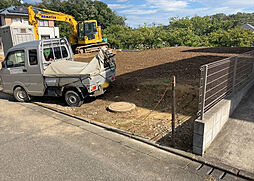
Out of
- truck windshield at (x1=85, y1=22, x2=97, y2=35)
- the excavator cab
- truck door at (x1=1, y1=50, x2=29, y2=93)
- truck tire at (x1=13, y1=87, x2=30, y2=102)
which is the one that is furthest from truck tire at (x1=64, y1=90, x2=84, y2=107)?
truck windshield at (x1=85, y1=22, x2=97, y2=35)

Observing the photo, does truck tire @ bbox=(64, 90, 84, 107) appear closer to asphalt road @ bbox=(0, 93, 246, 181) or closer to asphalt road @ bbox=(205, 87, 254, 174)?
asphalt road @ bbox=(0, 93, 246, 181)

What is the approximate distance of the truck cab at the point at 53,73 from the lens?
7.84 m

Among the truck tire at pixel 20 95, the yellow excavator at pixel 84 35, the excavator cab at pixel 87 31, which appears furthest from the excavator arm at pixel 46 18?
the truck tire at pixel 20 95

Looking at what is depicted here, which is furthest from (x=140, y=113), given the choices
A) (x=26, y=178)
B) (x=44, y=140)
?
(x=26, y=178)

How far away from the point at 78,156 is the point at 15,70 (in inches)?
236

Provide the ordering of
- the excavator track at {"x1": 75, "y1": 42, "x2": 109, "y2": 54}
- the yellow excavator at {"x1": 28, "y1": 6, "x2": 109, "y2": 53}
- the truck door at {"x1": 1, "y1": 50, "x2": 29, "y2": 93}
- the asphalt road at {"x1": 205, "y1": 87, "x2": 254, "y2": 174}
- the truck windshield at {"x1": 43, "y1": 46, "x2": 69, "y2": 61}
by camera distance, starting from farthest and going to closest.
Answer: the excavator track at {"x1": 75, "y1": 42, "x2": 109, "y2": 54}, the yellow excavator at {"x1": 28, "y1": 6, "x2": 109, "y2": 53}, the truck door at {"x1": 1, "y1": 50, "x2": 29, "y2": 93}, the truck windshield at {"x1": 43, "y1": 46, "x2": 69, "y2": 61}, the asphalt road at {"x1": 205, "y1": 87, "x2": 254, "y2": 174}

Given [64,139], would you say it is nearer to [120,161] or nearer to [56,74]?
[120,161]

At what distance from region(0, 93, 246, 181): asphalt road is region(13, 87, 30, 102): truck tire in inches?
96.3

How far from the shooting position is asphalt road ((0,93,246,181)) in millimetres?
4176

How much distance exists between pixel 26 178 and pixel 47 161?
0.63m

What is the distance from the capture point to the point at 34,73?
8.48m

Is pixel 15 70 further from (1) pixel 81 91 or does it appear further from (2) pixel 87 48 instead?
(2) pixel 87 48

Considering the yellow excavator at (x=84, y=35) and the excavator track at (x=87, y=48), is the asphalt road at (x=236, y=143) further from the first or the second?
the yellow excavator at (x=84, y=35)

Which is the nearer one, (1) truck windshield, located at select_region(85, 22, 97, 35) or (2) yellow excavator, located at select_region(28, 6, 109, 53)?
(2) yellow excavator, located at select_region(28, 6, 109, 53)
